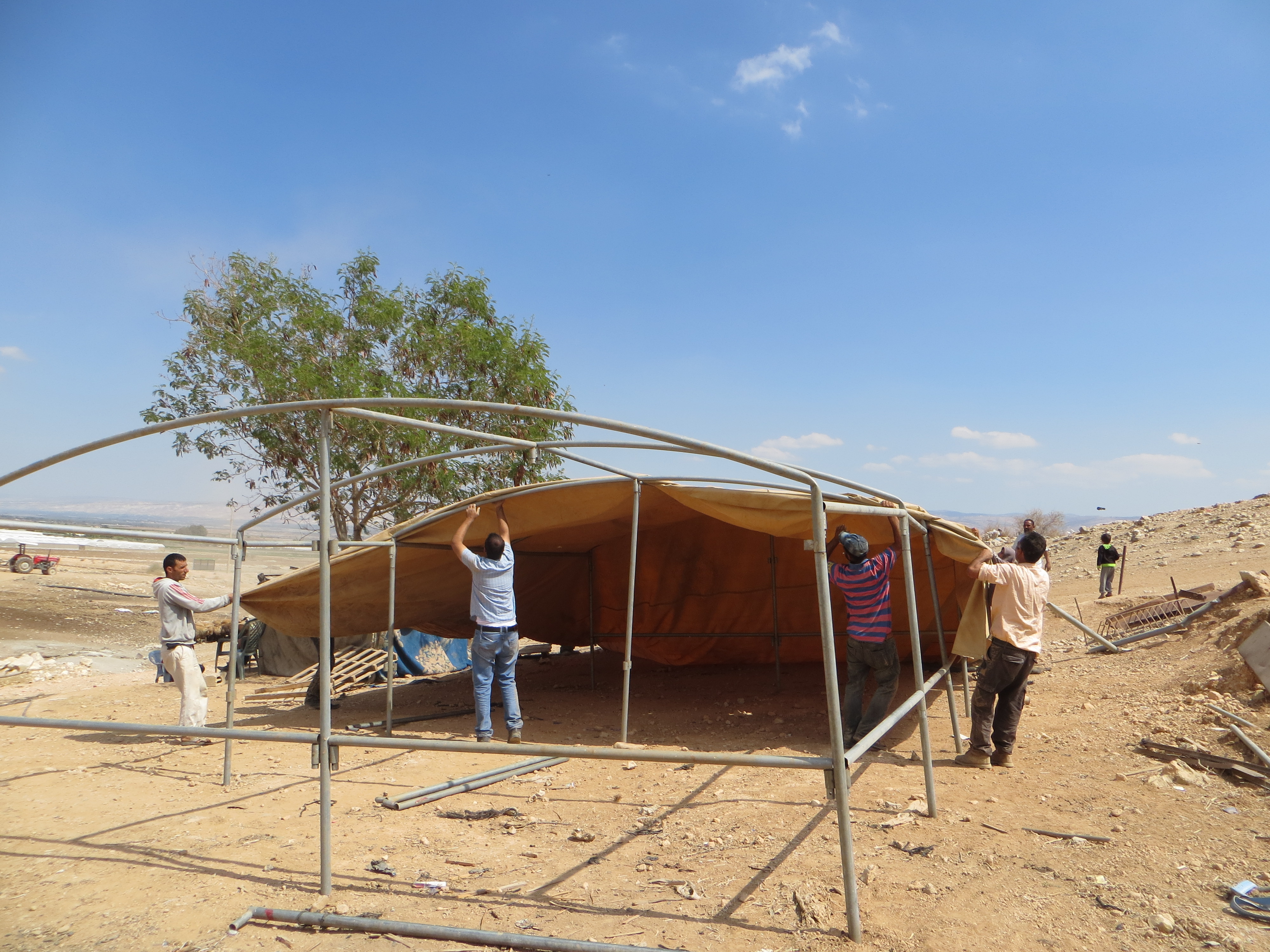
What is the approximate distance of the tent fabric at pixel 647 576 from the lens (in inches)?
284

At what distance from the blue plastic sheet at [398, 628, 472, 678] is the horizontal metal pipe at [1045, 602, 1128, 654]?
7878 mm

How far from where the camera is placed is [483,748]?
3373 mm

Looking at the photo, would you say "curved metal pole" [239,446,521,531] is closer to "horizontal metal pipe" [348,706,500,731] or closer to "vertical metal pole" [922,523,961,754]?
"horizontal metal pipe" [348,706,500,731]

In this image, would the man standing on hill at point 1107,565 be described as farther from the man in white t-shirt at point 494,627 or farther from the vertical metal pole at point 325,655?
the vertical metal pole at point 325,655

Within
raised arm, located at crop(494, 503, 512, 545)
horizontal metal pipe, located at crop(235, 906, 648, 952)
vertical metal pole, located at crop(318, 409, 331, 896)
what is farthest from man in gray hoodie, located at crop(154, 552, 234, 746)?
horizontal metal pipe, located at crop(235, 906, 648, 952)

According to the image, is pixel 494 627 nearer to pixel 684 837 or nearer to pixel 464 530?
pixel 464 530

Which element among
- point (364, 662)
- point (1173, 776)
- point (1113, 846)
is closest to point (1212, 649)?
point (1173, 776)

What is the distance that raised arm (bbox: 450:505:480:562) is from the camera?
645 centimetres

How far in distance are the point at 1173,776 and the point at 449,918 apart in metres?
4.90

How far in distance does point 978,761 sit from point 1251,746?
1829mm

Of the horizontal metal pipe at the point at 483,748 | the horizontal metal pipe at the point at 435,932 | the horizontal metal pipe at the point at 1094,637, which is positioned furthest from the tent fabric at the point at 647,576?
the horizontal metal pipe at the point at 435,932

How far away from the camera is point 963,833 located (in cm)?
462

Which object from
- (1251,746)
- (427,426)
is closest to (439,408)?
(427,426)

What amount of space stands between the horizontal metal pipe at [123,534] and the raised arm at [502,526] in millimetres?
1659
